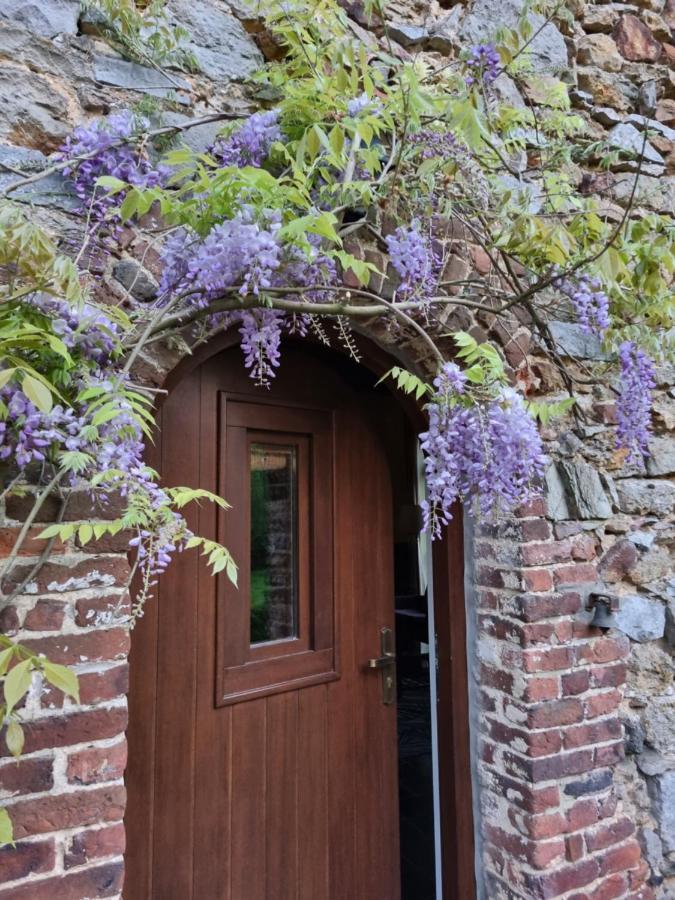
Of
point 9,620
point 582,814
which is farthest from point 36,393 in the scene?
point 582,814

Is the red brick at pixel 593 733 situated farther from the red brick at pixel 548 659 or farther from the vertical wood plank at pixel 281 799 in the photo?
the vertical wood plank at pixel 281 799

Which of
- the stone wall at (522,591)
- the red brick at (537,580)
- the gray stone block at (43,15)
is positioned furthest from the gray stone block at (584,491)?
the gray stone block at (43,15)

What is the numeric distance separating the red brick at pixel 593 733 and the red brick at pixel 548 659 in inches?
6.8

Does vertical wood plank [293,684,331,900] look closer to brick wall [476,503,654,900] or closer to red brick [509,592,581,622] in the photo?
brick wall [476,503,654,900]

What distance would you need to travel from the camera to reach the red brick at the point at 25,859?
103 cm

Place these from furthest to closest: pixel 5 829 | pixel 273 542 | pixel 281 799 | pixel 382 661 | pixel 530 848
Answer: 1. pixel 382 661
2. pixel 273 542
3. pixel 281 799
4. pixel 530 848
5. pixel 5 829

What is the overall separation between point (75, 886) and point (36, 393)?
2.90ft

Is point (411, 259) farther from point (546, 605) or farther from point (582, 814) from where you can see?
point (582, 814)

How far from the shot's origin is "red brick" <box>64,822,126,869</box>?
3.52 feet

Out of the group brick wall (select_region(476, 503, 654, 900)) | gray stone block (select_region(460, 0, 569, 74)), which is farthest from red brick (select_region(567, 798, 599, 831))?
gray stone block (select_region(460, 0, 569, 74))

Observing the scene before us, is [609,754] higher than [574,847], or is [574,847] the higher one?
[609,754]

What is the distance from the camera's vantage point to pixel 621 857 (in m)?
1.67

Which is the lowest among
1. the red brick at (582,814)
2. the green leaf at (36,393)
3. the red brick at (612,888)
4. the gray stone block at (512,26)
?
the red brick at (612,888)

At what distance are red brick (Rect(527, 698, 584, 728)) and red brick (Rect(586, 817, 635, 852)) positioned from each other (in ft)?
0.98
